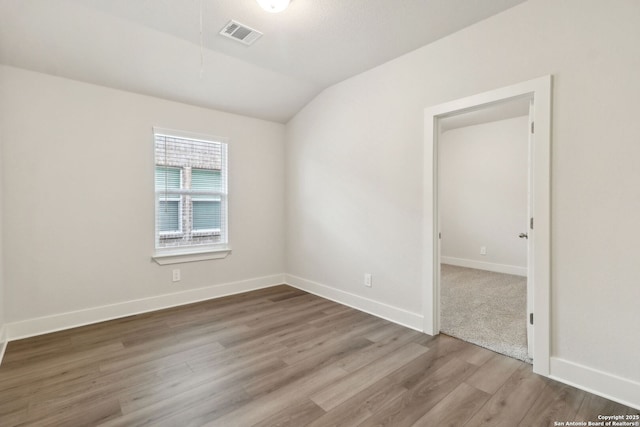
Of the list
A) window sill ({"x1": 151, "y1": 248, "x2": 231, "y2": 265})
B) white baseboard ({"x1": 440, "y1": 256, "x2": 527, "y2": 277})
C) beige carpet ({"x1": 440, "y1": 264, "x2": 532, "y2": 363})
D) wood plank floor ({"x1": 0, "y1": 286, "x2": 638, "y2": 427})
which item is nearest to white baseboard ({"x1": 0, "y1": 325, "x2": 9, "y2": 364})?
wood plank floor ({"x1": 0, "y1": 286, "x2": 638, "y2": 427})

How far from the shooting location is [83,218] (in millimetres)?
3021

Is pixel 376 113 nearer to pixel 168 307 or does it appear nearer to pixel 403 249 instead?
pixel 403 249

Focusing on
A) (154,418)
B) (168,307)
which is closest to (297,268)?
(168,307)

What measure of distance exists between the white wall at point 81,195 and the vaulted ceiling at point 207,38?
225 millimetres

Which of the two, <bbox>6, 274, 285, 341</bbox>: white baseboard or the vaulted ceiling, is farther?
<bbox>6, 274, 285, 341</bbox>: white baseboard

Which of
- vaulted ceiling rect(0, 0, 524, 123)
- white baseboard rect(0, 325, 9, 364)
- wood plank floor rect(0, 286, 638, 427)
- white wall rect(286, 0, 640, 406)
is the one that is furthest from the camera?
white baseboard rect(0, 325, 9, 364)

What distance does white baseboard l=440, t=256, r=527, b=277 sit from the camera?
16.4 feet

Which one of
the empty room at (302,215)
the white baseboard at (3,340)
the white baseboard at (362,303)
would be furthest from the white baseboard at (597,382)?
the white baseboard at (3,340)

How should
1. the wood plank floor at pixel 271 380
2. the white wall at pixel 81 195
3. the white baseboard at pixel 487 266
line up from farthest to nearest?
1. the white baseboard at pixel 487 266
2. the white wall at pixel 81 195
3. the wood plank floor at pixel 271 380

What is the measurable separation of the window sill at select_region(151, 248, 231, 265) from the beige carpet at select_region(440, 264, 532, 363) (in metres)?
2.72

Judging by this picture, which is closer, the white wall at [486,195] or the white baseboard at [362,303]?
the white baseboard at [362,303]

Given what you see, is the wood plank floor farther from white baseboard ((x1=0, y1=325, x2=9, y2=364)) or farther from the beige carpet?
the beige carpet

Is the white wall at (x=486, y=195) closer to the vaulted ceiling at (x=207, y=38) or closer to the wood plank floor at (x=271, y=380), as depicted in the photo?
the vaulted ceiling at (x=207, y=38)

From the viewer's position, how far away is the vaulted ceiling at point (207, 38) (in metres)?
2.30
